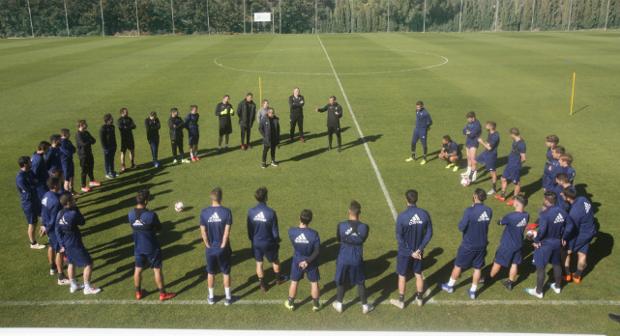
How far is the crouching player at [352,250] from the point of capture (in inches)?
291

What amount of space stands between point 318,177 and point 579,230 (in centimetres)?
709

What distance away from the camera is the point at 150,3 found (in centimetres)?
7875

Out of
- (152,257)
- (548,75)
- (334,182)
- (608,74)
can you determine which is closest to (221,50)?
(548,75)

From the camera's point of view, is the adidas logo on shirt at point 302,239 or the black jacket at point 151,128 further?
the black jacket at point 151,128

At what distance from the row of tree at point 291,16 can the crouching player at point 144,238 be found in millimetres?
74723

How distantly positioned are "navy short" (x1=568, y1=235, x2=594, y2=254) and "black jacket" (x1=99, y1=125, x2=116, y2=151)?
11.5 m

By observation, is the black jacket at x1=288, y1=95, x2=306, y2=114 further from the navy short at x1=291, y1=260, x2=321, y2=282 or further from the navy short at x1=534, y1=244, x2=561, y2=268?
the navy short at x1=534, y1=244, x2=561, y2=268

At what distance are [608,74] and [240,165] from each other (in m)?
25.9

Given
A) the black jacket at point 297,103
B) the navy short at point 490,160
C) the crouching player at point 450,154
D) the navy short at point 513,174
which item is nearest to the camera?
the navy short at point 513,174

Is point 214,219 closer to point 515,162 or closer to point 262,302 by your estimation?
point 262,302

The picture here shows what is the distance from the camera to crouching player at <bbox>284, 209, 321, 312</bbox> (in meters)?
7.54

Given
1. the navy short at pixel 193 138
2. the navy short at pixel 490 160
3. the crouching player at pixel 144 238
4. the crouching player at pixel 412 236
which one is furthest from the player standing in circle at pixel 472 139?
the crouching player at pixel 144 238

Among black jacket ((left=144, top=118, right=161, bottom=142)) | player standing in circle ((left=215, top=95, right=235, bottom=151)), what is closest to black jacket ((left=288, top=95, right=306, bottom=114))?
player standing in circle ((left=215, top=95, right=235, bottom=151))

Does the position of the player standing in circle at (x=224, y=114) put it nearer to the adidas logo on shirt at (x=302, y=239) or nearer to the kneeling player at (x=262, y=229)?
the kneeling player at (x=262, y=229)
